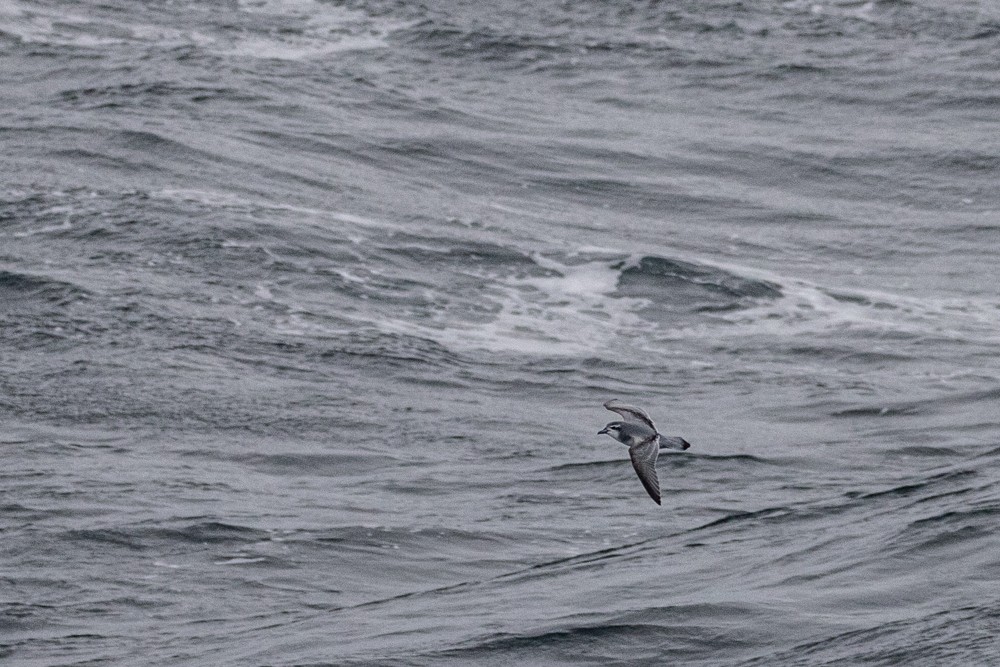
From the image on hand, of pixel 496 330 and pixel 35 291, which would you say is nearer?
pixel 496 330

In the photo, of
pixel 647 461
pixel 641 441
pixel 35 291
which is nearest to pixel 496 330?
pixel 35 291

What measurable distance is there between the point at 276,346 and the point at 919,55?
22786 mm

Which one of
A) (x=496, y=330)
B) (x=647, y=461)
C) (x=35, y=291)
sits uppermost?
(x=647, y=461)

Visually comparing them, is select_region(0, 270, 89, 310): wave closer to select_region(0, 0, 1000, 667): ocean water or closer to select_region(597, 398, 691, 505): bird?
select_region(0, 0, 1000, 667): ocean water

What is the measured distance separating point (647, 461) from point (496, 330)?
13270mm

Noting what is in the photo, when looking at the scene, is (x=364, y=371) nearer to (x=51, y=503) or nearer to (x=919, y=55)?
(x=51, y=503)

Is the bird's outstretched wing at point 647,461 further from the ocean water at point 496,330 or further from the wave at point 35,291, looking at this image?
the wave at point 35,291

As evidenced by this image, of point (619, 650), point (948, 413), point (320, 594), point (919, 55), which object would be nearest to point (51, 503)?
point (320, 594)

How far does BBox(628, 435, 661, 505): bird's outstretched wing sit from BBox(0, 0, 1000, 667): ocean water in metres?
2.32

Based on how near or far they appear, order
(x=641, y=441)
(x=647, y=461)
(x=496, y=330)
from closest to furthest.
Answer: (x=647, y=461) → (x=641, y=441) → (x=496, y=330)

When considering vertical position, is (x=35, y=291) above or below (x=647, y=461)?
below

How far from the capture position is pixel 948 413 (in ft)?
95.5

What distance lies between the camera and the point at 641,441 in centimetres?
1967

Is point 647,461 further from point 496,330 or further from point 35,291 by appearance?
point 35,291
